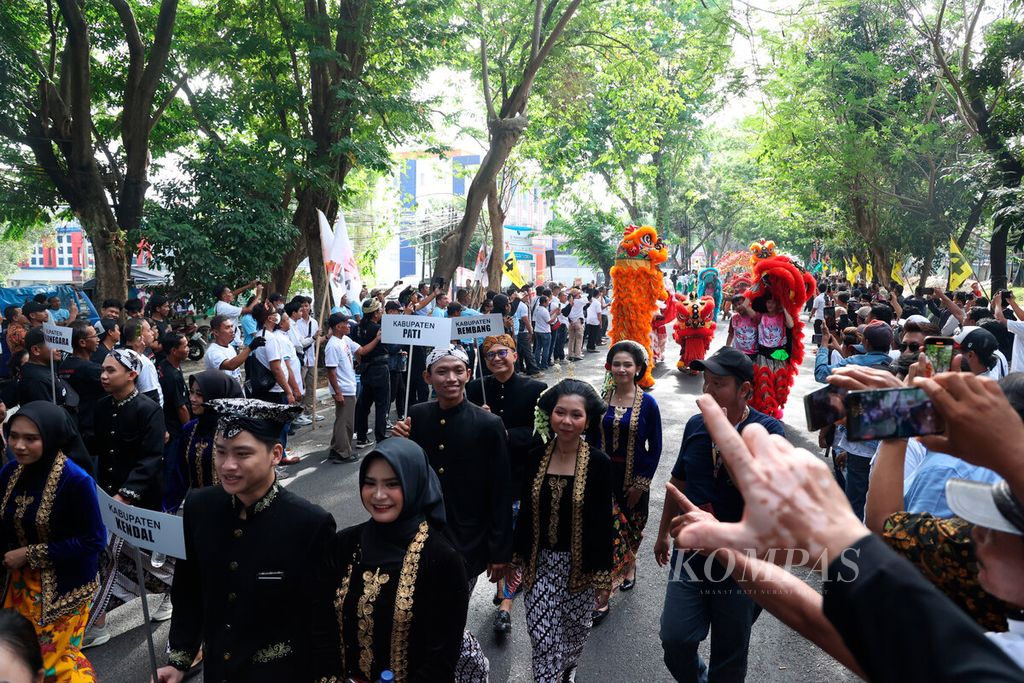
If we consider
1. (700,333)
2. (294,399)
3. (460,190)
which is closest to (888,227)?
(700,333)

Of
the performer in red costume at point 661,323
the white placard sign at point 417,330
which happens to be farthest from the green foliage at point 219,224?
the performer in red costume at point 661,323

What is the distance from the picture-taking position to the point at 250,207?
12.8m

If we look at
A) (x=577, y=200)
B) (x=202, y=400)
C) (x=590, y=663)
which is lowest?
(x=590, y=663)

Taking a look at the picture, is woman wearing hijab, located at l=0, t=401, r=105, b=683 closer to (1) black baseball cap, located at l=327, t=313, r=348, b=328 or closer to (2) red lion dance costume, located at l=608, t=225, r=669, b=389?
(1) black baseball cap, located at l=327, t=313, r=348, b=328

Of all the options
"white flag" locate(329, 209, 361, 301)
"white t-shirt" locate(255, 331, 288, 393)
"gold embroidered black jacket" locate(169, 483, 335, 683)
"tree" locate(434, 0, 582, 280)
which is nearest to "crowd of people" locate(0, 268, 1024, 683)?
"gold embroidered black jacket" locate(169, 483, 335, 683)

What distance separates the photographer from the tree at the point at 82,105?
456 inches

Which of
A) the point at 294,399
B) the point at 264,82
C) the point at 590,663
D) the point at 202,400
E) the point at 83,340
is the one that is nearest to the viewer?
the point at 590,663

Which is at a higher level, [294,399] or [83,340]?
[83,340]

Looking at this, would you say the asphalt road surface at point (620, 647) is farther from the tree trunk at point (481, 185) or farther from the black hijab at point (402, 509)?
the tree trunk at point (481, 185)

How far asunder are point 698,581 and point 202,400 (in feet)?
10.2

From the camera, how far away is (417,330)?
21.6 ft

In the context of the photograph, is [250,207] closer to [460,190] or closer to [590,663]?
[590,663]

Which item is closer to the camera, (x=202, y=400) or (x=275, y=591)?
(x=275, y=591)

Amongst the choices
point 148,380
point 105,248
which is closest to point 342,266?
point 105,248
